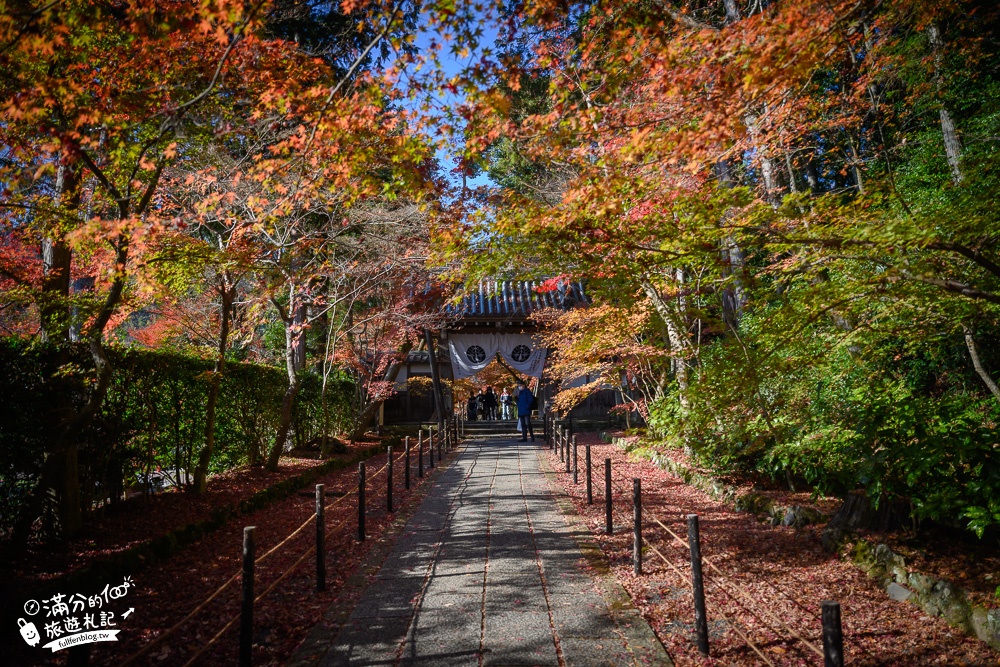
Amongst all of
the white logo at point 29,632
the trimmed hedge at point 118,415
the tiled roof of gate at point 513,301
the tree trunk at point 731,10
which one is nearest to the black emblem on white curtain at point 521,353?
the tiled roof of gate at point 513,301

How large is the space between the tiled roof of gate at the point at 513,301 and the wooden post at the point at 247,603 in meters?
14.3

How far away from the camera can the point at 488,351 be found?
18.5 metres

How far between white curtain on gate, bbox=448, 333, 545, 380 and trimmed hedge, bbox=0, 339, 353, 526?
9.54 metres

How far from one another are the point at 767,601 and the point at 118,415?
615 centimetres

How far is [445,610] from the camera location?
4.16 meters

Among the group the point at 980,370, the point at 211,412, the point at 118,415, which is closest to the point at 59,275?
the point at 118,415

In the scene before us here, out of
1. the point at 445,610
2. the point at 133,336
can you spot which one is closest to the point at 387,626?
the point at 445,610

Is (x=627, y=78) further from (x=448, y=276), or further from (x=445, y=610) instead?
(x=445, y=610)

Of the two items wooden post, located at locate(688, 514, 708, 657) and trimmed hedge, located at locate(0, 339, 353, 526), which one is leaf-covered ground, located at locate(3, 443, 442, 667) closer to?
trimmed hedge, located at locate(0, 339, 353, 526)

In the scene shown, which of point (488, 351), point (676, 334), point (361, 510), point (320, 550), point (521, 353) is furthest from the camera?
point (521, 353)

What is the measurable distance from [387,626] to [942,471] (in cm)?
412

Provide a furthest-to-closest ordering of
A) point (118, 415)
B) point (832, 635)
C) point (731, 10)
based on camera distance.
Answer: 1. point (731, 10)
2. point (118, 415)
3. point (832, 635)

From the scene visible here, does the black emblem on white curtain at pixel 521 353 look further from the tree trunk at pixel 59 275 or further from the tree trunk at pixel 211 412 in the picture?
the tree trunk at pixel 59 275

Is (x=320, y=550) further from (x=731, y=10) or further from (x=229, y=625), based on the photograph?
(x=731, y=10)
